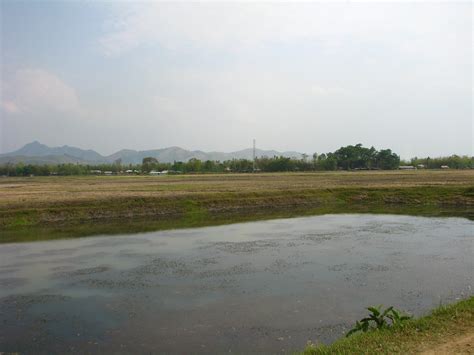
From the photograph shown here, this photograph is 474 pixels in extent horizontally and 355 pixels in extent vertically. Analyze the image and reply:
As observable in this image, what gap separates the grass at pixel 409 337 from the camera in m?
8.77

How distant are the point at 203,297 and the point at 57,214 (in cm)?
2635

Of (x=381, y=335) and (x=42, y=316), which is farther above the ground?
(x=381, y=335)

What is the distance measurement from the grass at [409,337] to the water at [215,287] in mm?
1851

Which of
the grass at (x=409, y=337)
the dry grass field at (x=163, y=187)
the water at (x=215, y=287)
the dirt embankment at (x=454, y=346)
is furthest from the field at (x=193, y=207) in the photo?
the dirt embankment at (x=454, y=346)

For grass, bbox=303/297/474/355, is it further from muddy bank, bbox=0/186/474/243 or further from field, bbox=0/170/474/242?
field, bbox=0/170/474/242

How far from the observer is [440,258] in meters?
20.8

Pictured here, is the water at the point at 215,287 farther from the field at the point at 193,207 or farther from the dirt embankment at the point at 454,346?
the field at the point at 193,207

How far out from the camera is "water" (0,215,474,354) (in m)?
11.7

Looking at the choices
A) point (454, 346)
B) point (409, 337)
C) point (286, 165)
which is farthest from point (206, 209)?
point (286, 165)

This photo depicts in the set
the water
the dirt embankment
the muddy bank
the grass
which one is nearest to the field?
the muddy bank

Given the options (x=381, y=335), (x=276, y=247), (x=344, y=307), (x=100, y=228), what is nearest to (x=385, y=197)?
(x=276, y=247)

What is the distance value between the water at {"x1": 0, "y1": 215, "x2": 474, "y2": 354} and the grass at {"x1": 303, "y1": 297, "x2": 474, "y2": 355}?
6.07 feet

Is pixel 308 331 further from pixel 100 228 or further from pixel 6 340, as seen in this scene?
pixel 100 228

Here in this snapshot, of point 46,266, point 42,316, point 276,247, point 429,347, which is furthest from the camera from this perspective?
point 276,247
